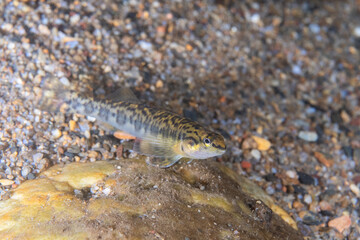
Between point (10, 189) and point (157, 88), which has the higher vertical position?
point (157, 88)

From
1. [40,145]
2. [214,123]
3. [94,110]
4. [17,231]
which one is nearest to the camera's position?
[17,231]

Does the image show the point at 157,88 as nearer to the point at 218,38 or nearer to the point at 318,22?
the point at 218,38

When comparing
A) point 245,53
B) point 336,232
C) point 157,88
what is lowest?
point 336,232

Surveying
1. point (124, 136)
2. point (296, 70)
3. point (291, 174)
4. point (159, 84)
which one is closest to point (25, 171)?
point (124, 136)

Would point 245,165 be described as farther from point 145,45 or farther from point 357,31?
point 357,31

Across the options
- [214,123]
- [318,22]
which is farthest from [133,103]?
[318,22]

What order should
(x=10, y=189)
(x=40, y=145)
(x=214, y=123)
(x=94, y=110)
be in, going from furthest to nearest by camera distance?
(x=214, y=123)
(x=94, y=110)
(x=40, y=145)
(x=10, y=189)

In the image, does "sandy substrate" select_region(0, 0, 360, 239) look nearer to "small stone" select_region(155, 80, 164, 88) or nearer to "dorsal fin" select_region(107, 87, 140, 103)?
"small stone" select_region(155, 80, 164, 88)

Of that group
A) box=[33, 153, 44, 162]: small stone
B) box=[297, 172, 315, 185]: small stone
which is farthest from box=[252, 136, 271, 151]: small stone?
box=[33, 153, 44, 162]: small stone
